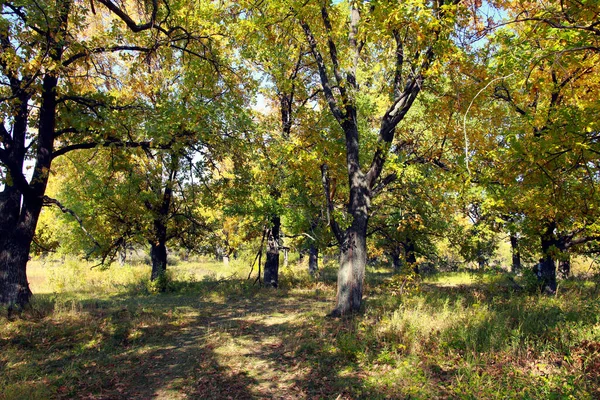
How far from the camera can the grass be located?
4945mm

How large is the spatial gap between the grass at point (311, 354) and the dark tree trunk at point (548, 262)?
3884 millimetres

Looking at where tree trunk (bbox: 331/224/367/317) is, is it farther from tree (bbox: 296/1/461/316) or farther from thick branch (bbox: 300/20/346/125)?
thick branch (bbox: 300/20/346/125)

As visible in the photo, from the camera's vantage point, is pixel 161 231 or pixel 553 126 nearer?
pixel 553 126

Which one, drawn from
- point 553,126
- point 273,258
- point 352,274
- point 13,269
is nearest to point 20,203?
point 13,269

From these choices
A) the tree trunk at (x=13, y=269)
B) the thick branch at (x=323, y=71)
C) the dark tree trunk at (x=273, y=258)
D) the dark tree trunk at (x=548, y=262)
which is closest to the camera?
the tree trunk at (x=13, y=269)

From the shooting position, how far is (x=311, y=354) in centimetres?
670

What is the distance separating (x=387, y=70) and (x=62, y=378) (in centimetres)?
998

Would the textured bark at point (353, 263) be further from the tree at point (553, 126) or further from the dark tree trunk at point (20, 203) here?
the dark tree trunk at point (20, 203)

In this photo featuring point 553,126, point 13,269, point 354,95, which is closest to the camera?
point 553,126

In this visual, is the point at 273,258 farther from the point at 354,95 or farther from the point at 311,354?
the point at 311,354

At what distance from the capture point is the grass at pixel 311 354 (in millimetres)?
4945

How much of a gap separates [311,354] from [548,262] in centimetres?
1059

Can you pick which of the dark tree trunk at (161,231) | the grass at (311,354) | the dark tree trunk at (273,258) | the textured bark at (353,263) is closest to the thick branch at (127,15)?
the textured bark at (353,263)

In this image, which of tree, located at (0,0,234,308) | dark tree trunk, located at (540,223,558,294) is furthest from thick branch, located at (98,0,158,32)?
dark tree trunk, located at (540,223,558,294)
